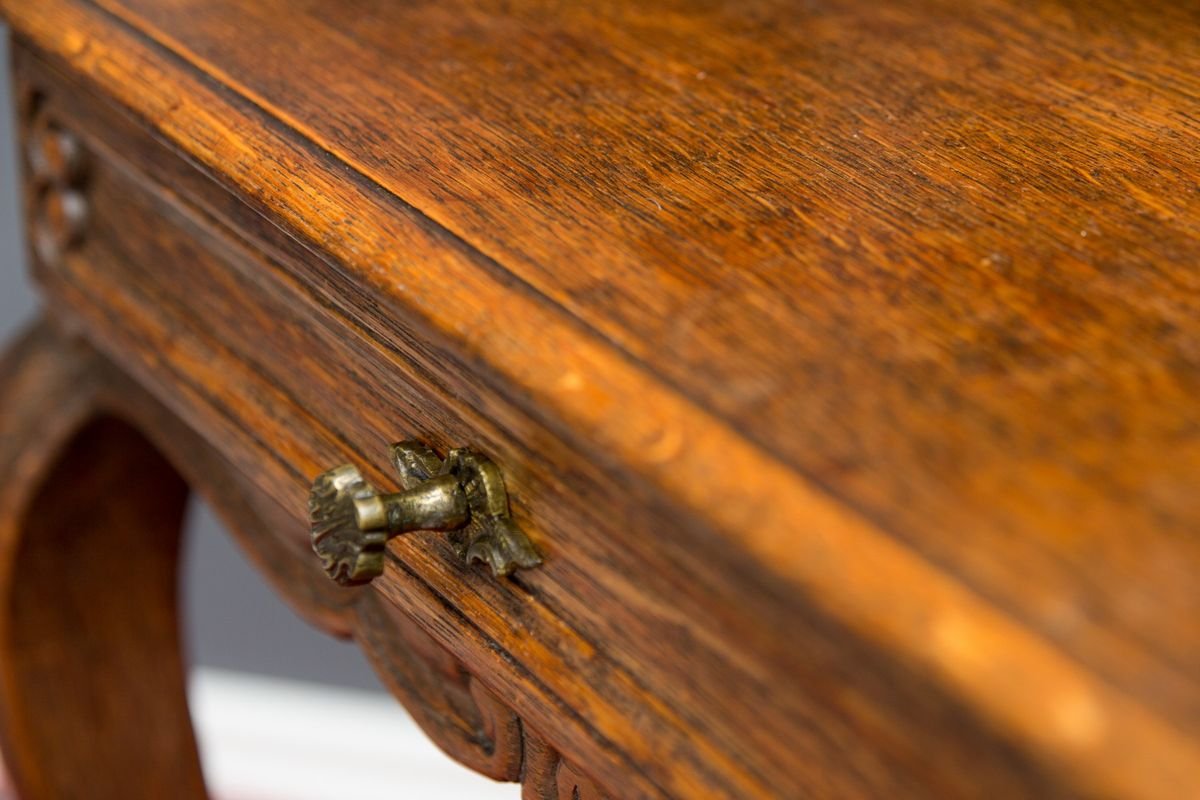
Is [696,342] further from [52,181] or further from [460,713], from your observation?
[52,181]

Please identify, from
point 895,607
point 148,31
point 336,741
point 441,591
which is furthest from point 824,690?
point 336,741

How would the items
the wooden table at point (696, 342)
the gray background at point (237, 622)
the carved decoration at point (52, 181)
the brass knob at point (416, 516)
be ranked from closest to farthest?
the wooden table at point (696, 342)
the brass knob at point (416, 516)
the carved decoration at point (52, 181)
the gray background at point (237, 622)

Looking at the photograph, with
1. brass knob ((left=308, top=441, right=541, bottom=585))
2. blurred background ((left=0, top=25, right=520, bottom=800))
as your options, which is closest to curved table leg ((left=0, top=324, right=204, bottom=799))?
brass knob ((left=308, top=441, right=541, bottom=585))

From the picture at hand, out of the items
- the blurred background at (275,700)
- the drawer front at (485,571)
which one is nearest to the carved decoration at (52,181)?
the drawer front at (485,571)

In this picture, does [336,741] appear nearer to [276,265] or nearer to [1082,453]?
[276,265]

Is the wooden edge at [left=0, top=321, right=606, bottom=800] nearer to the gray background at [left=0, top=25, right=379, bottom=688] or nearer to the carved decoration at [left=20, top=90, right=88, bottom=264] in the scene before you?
the carved decoration at [left=20, top=90, right=88, bottom=264]

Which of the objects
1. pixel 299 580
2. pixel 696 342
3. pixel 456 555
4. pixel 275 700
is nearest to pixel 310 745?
pixel 275 700

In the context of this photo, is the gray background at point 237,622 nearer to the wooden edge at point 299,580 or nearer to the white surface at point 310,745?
the white surface at point 310,745
